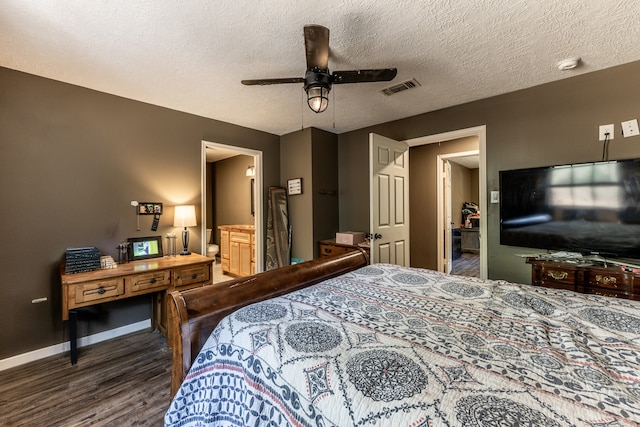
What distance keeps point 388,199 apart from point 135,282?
9.28ft

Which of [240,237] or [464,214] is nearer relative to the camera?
[240,237]

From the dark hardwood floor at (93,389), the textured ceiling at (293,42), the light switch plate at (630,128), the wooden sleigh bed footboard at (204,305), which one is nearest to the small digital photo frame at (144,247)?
the dark hardwood floor at (93,389)

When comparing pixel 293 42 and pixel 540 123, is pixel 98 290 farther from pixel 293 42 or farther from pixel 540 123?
pixel 540 123

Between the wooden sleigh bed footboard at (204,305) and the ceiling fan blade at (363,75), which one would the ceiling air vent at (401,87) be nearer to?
the ceiling fan blade at (363,75)

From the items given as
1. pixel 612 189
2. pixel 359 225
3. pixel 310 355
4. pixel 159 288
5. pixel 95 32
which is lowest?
pixel 159 288

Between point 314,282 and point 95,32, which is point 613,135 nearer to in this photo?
point 314,282

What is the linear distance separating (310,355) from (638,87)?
3.37 meters

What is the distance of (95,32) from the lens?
6.01 feet

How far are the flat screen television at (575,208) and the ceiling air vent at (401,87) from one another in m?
1.31

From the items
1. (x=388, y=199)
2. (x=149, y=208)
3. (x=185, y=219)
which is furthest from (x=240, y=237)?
(x=388, y=199)

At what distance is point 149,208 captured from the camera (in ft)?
9.96

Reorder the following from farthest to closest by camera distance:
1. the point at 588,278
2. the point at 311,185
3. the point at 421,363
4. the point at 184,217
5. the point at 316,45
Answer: the point at 311,185
the point at 184,217
the point at 588,278
the point at 316,45
the point at 421,363

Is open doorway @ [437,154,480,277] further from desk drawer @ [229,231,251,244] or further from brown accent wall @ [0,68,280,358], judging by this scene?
brown accent wall @ [0,68,280,358]

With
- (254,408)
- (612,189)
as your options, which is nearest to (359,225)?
(612,189)
